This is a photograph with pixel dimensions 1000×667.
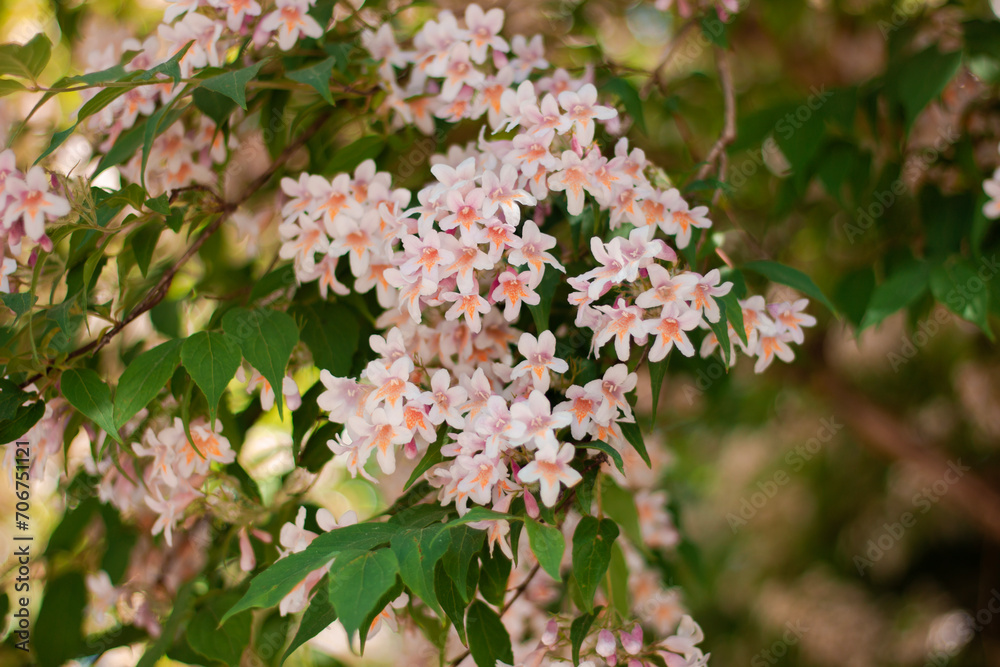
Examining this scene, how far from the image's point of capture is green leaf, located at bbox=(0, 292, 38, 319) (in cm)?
96

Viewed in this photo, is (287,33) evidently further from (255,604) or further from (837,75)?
(837,75)

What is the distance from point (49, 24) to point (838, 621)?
326 cm

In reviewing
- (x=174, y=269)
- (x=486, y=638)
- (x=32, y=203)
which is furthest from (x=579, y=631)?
(x=32, y=203)

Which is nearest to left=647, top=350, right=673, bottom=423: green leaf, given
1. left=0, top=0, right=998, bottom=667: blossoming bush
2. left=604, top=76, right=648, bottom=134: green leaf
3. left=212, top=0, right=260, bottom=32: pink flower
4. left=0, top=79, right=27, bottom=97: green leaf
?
left=0, top=0, right=998, bottom=667: blossoming bush

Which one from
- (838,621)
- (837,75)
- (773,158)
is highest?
(837,75)

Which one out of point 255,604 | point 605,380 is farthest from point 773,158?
point 255,604

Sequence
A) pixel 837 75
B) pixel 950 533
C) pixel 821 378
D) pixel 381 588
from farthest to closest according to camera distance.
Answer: pixel 950 533, pixel 837 75, pixel 821 378, pixel 381 588

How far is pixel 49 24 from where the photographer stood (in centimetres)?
195

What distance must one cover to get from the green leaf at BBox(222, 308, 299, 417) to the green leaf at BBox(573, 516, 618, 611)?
431mm

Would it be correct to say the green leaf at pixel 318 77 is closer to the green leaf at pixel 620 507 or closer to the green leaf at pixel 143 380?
the green leaf at pixel 143 380

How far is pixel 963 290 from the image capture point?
1.21 meters

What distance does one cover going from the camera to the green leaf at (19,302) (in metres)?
0.96

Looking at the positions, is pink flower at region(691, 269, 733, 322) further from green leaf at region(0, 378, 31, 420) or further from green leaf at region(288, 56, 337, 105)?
green leaf at region(0, 378, 31, 420)

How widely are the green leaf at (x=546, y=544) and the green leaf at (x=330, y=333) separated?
1.31ft
